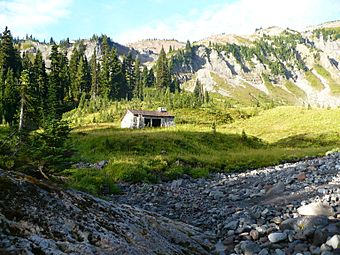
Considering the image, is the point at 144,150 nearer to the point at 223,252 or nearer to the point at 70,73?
the point at 223,252

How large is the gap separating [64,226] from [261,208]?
716cm

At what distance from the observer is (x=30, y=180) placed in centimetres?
615

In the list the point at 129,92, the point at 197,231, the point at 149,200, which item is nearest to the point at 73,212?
the point at 197,231

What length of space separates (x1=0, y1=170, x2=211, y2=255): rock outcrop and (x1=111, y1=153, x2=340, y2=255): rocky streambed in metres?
1.98

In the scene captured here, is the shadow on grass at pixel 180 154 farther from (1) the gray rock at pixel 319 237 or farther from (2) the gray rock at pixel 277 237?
(1) the gray rock at pixel 319 237

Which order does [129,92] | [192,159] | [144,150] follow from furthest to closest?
[129,92]
[144,150]
[192,159]

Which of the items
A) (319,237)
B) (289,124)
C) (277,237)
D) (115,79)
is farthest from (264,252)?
(115,79)

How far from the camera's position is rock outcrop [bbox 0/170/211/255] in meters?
4.98

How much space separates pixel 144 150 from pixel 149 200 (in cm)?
1656

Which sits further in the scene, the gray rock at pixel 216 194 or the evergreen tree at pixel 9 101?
the evergreen tree at pixel 9 101

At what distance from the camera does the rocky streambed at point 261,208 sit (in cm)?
777

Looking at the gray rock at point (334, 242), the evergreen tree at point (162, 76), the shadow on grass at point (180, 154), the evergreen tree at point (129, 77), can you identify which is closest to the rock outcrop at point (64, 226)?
the gray rock at point (334, 242)

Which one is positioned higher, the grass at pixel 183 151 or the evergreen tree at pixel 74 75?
the evergreen tree at pixel 74 75

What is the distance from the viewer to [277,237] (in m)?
8.01
